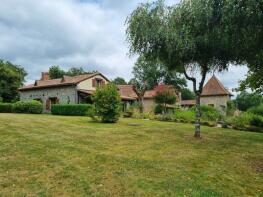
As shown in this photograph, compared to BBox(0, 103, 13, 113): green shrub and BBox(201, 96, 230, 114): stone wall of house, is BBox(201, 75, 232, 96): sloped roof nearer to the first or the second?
BBox(201, 96, 230, 114): stone wall of house

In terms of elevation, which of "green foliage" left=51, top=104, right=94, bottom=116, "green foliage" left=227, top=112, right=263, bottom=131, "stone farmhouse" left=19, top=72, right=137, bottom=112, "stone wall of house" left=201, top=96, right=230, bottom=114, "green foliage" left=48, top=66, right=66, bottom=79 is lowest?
"green foliage" left=227, top=112, right=263, bottom=131

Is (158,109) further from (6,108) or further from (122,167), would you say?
(122,167)

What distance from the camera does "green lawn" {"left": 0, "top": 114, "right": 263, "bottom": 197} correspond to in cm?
637

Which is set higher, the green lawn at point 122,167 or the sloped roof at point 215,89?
the sloped roof at point 215,89

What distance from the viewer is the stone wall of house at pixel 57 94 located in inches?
1334

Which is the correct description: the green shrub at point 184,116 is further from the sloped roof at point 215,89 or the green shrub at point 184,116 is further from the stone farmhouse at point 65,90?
the sloped roof at point 215,89

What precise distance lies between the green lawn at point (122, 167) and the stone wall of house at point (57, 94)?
22083mm

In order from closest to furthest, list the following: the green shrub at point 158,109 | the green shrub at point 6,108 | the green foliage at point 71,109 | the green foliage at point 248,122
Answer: the green foliage at point 248,122 → the green foliage at point 71,109 → the green shrub at point 6,108 → the green shrub at point 158,109

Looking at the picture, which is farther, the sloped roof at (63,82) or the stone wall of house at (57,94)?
the sloped roof at (63,82)

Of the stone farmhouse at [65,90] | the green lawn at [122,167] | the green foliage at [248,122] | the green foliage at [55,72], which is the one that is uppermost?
the green foliage at [55,72]

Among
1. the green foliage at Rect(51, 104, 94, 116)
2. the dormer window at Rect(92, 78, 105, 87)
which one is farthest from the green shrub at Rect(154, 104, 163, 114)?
the green foliage at Rect(51, 104, 94, 116)

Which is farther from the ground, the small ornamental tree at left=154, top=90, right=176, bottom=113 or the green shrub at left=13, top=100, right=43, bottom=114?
the small ornamental tree at left=154, top=90, right=176, bottom=113

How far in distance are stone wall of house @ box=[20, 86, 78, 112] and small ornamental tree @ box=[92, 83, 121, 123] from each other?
15.0m

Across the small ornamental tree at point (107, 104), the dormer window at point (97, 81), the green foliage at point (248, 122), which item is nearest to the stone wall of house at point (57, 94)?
the dormer window at point (97, 81)
